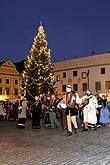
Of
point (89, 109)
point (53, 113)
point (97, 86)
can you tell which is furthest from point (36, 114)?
point (97, 86)

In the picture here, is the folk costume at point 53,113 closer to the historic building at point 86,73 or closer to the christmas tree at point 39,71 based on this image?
the christmas tree at point 39,71

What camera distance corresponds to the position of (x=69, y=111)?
1309cm

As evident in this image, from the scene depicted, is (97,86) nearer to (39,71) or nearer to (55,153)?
(39,71)

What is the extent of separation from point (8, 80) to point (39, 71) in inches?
1370

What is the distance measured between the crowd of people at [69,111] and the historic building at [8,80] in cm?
5209

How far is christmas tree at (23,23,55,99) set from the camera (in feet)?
124

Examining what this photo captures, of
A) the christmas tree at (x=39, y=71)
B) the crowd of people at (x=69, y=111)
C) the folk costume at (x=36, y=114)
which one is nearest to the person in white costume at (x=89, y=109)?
the crowd of people at (x=69, y=111)

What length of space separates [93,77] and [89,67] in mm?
1985

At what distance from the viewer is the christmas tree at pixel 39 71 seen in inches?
1483

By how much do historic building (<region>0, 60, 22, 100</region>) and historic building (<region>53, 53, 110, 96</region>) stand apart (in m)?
12.6

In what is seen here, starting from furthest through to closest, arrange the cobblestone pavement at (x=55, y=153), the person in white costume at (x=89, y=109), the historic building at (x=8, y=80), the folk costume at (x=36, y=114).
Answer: the historic building at (x=8, y=80), the folk costume at (x=36, y=114), the person in white costume at (x=89, y=109), the cobblestone pavement at (x=55, y=153)

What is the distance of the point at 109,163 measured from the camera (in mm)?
6945

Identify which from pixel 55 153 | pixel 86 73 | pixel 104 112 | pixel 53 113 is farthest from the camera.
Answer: pixel 86 73

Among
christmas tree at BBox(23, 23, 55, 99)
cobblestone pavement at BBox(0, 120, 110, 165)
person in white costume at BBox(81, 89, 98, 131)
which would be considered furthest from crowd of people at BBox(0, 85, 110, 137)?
christmas tree at BBox(23, 23, 55, 99)
